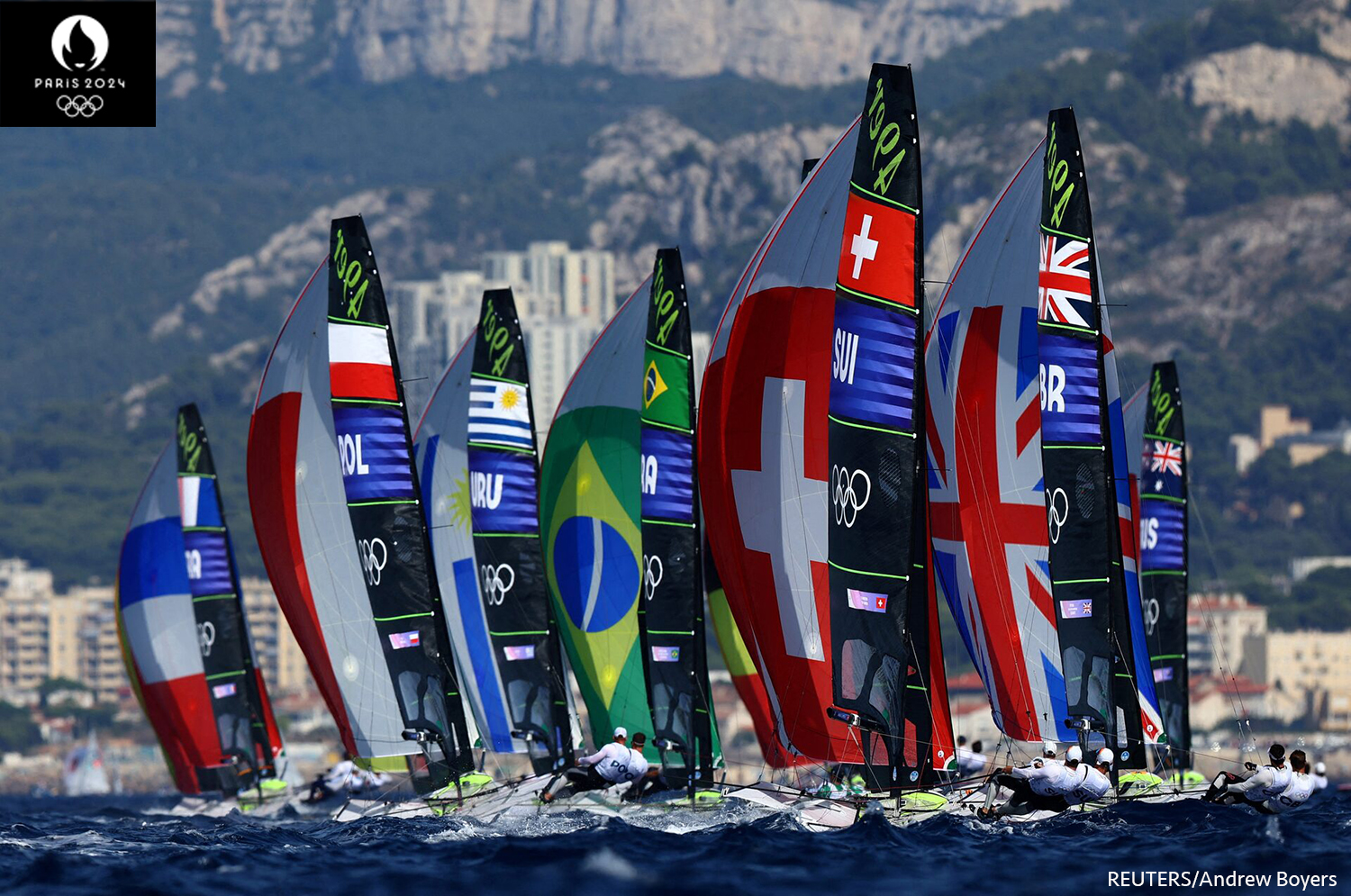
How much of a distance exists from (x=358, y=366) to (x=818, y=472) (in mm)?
7536

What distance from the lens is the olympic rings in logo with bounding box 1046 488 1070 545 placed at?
3000 cm

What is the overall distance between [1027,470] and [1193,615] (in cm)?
13455

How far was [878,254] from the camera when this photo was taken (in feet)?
87.9

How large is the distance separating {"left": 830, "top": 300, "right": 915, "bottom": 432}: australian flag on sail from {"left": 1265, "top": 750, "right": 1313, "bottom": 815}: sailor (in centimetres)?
600

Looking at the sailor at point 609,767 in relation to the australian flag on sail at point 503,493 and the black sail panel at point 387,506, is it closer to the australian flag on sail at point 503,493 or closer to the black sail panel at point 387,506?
the black sail panel at point 387,506

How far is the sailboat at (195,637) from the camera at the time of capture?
4200 centimetres

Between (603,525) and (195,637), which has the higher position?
(603,525)

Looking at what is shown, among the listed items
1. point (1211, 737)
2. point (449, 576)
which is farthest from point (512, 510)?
point (1211, 737)

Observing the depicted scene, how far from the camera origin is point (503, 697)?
119ft

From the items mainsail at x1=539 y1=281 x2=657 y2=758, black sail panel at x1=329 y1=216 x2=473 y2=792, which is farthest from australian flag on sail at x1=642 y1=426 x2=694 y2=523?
black sail panel at x1=329 y1=216 x2=473 y2=792

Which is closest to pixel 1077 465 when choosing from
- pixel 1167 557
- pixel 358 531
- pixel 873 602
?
pixel 873 602

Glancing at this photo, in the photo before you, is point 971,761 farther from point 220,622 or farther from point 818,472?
point 220,622

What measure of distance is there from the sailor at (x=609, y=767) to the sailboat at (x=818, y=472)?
5.81 ft

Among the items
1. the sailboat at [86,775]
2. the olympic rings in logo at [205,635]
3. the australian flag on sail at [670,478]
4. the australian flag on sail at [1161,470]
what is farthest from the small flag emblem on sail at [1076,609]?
the sailboat at [86,775]
